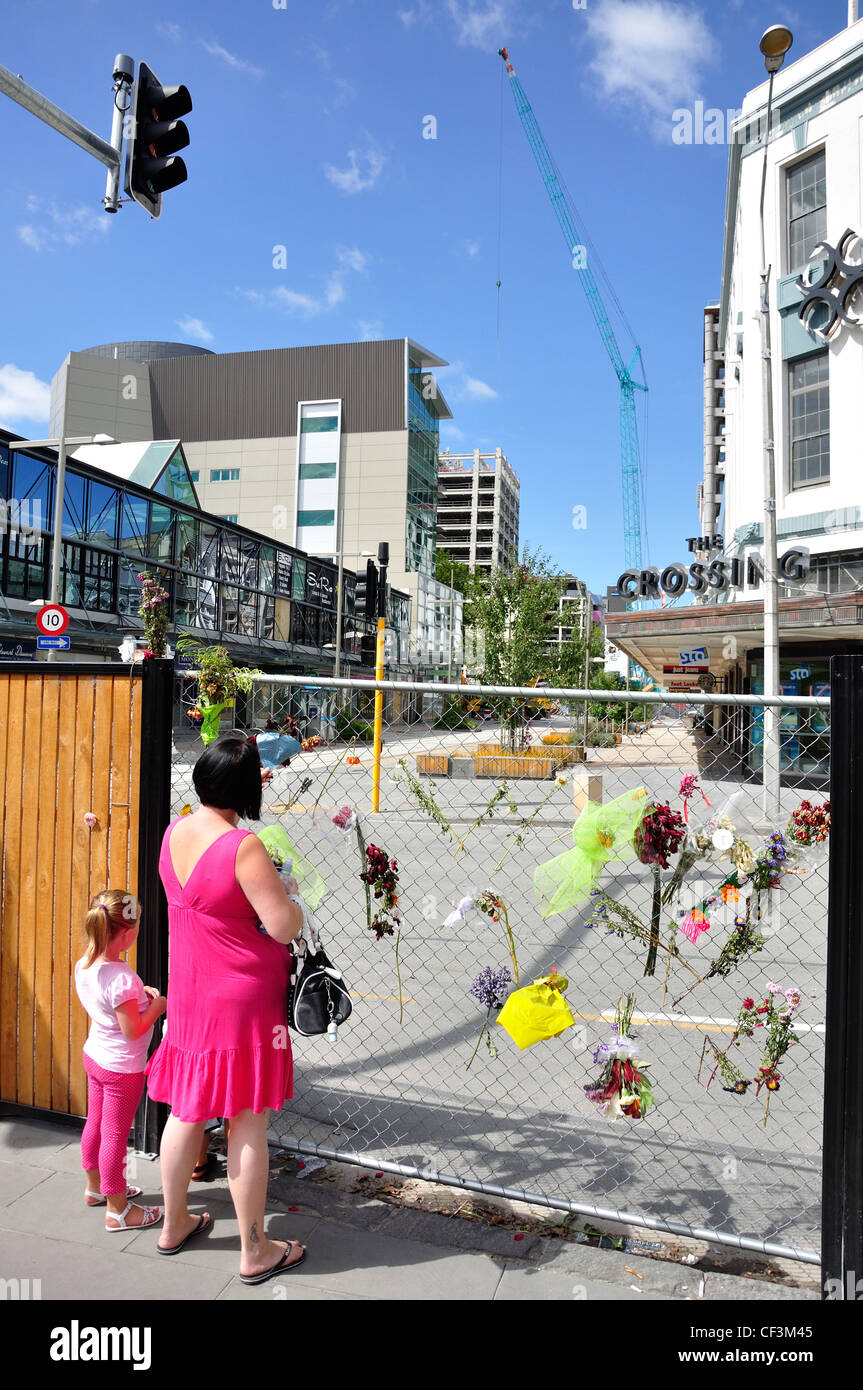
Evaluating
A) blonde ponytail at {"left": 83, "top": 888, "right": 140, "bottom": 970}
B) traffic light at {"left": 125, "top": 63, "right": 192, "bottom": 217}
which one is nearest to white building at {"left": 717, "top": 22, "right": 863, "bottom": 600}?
traffic light at {"left": 125, "top": 63, "right": 192, "bottom": 217}

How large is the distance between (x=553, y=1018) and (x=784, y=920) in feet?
5.20

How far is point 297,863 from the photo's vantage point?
3.63 meters

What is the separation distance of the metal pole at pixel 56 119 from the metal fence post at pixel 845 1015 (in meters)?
5.31

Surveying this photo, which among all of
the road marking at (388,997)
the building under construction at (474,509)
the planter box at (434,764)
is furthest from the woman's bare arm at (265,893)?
the building under construction at (474,509)

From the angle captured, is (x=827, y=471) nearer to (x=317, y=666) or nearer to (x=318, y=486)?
(x=317, y=666)

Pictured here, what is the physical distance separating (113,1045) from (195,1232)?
69 cm

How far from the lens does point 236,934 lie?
8.77ft

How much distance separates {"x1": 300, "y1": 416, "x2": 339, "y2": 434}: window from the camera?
74500 mm

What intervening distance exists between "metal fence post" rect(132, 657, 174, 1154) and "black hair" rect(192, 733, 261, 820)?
2.47 ft

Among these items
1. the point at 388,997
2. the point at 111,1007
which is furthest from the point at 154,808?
the point at 388,997

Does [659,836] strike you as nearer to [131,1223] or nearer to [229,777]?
[229,777]

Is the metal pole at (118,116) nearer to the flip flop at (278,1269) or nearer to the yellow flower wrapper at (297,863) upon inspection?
the yellow flower wrapper at (297,863)

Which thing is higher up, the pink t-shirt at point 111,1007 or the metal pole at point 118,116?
the metal pole at point 118,116

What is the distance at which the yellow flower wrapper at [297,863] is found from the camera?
11.9ft
